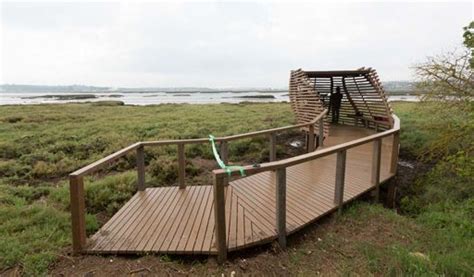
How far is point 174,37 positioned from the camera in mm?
31594

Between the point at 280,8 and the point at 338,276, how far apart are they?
17413 millimetres

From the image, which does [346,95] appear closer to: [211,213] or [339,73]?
[339,73]

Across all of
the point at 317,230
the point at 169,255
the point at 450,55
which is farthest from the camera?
the point at 450,55

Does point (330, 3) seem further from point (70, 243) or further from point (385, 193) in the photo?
point (70, 243)

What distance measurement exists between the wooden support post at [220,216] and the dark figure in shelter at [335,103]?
11423 millimetres

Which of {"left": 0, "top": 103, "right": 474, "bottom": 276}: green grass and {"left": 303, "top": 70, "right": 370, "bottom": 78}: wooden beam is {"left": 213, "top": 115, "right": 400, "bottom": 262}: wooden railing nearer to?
{"left": 0, "top": 103, "right": 474, "bottom": 276}: green grass

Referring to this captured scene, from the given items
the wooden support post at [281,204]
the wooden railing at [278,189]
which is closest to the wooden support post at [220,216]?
the wooden railing at [278,189]

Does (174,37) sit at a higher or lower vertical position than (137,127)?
higher

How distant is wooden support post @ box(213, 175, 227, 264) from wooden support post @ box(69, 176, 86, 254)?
1.48 metres

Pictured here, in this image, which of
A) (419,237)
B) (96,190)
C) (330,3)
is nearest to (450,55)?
(419,237)

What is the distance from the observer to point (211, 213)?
4.02m

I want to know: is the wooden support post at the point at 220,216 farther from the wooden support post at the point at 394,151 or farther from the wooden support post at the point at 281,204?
the wooden support post at the point at 394,151

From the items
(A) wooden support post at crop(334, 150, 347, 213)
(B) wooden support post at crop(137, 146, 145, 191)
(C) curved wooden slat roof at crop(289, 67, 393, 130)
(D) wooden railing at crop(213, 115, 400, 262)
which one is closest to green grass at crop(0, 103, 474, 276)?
(A) wooden support post at crop(334, 150, 347, 213)

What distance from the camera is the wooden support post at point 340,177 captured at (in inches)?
161
